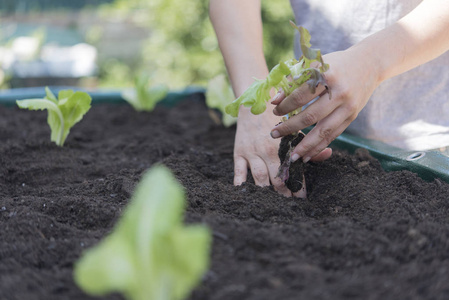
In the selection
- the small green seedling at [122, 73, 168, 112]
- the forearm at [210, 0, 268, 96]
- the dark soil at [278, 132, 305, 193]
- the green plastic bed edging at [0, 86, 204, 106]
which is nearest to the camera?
the dark soil at [278, 132, 305, 193]

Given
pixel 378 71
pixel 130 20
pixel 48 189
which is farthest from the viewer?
pixel 130 20

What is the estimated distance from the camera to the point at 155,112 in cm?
295

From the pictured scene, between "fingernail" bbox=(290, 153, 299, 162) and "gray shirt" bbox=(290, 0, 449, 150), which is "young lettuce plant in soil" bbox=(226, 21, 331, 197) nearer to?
"fingernail" bbox=(290, 153, 299, 162)

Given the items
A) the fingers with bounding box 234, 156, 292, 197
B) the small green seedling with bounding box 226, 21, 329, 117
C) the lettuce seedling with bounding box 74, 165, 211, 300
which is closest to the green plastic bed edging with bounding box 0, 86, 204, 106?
the fingers with bounding box 234, 156, 292, 197

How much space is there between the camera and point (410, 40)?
133 centimetres

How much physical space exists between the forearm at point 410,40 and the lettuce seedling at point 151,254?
82 cm

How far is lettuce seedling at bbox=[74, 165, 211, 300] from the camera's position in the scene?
66 cm

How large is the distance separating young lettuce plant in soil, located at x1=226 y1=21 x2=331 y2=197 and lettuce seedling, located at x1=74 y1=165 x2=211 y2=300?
558 millimetres

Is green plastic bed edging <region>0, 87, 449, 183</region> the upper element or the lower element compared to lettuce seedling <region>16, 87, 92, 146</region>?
lower

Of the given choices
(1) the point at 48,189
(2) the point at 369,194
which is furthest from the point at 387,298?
(1) the point at 48,189

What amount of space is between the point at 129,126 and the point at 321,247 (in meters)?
1.93

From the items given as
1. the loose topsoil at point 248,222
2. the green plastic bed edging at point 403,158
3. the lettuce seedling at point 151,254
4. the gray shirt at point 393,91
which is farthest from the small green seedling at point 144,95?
the lettuce seedling at point 151,254

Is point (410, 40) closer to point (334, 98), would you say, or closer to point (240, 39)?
point (334, 98)

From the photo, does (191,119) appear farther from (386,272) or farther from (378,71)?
(386,272)
